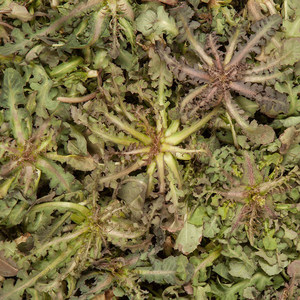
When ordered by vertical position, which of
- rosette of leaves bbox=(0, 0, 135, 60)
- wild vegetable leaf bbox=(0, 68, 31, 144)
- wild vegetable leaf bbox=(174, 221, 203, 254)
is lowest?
wild vegetable leaf bbox=(174, 221, 203, 254)

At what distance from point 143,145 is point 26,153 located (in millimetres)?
515

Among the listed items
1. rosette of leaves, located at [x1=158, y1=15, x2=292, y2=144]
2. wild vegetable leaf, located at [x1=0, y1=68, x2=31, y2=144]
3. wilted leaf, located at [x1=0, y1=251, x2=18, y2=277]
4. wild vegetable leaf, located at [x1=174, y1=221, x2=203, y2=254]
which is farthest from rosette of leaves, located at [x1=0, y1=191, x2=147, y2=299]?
rosette of leaves, located at [x1=158, y1=15, x2=292, y2=144]

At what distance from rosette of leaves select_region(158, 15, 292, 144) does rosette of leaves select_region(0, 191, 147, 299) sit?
1.97 feet

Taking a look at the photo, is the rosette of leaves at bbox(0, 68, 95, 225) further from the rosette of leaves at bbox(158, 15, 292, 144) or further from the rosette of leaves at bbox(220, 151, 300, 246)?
the rosette of leaves at bbox(220, 151, 300, 246)

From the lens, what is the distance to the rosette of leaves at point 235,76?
72.4 inches

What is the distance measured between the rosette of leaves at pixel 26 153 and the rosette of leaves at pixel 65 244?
87 millimetres

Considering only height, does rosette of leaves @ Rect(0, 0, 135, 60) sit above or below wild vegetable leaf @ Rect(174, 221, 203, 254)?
above

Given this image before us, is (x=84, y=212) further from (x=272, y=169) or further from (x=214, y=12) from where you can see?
(x=214, y=12)

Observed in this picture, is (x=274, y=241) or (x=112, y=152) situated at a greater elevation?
(x=112, y=152)

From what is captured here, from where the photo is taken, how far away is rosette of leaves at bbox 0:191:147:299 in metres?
1.86

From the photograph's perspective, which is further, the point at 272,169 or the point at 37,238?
the point at 272,169

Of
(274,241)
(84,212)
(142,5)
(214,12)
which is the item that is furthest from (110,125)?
(274,241)

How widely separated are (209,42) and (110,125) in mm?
573

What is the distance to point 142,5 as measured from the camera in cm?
189
